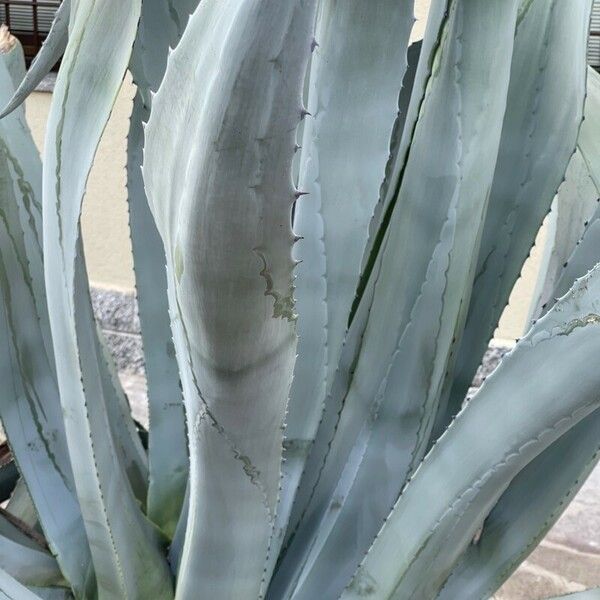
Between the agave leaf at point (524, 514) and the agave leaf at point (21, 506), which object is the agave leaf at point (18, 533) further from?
the agave leaf at point (524, 514)

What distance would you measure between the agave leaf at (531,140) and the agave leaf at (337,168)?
0.40 feet

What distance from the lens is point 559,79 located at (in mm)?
690

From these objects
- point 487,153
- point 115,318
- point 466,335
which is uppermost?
point 487,153

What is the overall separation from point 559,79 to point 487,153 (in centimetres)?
11

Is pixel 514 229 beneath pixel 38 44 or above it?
above

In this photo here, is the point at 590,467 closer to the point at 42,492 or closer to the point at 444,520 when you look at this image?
the point at 444,520

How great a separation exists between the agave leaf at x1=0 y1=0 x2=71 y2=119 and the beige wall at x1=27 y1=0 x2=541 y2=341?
4.90ft

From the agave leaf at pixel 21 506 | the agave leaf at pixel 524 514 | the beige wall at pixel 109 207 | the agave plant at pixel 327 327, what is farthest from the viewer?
the beige wall at pixel 109 207

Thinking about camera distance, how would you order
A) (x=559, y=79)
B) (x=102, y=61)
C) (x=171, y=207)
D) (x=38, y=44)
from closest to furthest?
(x=171, y=207) < (x=102, y=61) < (x=559, y=79) < (x=38, y=44)

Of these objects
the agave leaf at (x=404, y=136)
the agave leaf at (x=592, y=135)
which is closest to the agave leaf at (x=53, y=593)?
the agave leaf at (x=404, y=136)

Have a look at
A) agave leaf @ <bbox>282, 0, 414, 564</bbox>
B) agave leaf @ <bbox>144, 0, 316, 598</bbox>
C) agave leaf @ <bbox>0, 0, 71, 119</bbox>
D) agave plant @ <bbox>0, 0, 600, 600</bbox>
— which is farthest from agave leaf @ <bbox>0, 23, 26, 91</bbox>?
agave leaf @ <bbox>144, 0, 316, 598</bbox>

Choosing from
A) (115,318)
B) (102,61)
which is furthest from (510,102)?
(115,318)

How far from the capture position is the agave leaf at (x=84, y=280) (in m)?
0.58

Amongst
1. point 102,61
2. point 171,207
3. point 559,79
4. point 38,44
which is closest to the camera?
point 171,207
